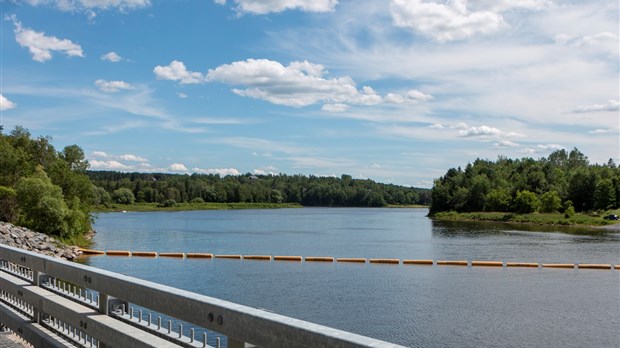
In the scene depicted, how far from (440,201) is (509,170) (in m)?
34.6

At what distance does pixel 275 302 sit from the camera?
33719 mm

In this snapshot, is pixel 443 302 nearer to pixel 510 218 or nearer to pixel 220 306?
pixel 220 306

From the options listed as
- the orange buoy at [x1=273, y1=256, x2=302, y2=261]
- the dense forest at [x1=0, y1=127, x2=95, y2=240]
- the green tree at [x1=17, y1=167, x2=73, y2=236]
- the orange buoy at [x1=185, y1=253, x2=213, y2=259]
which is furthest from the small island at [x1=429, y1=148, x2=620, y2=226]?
the green tree at [x1=17, y1=167, x2=73, y2=236]

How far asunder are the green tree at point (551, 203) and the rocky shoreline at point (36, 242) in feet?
391

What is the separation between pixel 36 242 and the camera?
5006cm

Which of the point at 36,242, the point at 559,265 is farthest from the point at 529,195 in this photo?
the point at 36,242

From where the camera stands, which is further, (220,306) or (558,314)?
(558,314)

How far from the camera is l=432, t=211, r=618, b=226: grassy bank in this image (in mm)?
125450

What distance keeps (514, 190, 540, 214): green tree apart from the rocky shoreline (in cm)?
12051

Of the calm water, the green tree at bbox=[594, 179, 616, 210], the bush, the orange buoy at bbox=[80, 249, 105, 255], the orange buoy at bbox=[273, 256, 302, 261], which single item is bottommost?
the calm water

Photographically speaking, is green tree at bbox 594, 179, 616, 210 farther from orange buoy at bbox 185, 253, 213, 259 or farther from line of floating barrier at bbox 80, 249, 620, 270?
orange buoy at bbox 185, 253, 213, 259

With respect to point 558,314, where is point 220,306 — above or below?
above

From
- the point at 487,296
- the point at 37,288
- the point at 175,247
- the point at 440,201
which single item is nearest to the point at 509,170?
the point at 440,201

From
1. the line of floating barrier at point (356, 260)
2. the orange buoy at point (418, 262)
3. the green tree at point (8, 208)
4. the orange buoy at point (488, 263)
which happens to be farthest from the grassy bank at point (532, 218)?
the green tree at point (8, 208)
